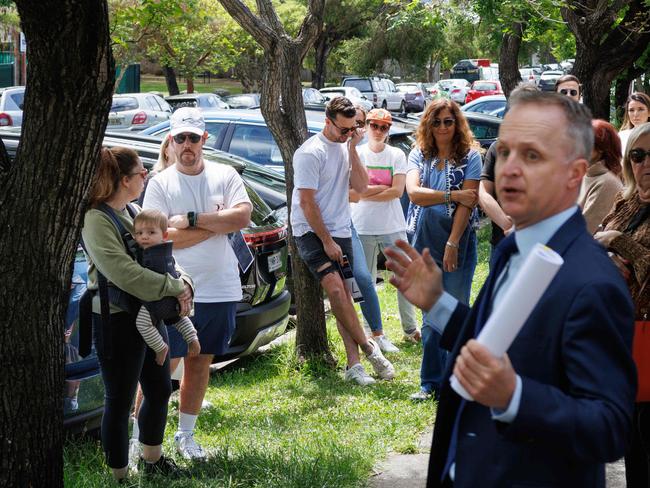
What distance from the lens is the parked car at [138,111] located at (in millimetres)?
28859

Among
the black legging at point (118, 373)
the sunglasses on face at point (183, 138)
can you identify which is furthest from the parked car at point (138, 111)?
the black legging at point (118, 373)

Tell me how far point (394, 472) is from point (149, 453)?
4.26 feet

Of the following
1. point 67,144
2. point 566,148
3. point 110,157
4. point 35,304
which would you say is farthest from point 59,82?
point 566,148

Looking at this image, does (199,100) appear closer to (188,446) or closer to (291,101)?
(291,101)

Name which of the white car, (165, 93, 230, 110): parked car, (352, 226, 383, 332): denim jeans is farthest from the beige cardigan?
the white car

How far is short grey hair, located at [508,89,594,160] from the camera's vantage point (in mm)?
2283

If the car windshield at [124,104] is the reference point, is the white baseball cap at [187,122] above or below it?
above

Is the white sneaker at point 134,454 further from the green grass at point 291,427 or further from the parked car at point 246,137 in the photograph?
the parked car at point 246,137

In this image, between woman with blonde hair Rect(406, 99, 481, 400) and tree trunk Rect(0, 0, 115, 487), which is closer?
tree trunk Rect(0, 0, 115, 487)

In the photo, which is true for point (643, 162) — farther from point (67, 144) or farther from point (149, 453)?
point (149, 453)

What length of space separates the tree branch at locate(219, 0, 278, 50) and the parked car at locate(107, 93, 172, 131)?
21.5 m

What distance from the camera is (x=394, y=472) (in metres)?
5.14

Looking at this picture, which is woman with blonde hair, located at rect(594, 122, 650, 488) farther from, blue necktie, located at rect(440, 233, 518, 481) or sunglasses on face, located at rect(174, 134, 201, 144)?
sunglasses on face, located at rect(174, 134, 201, 144)

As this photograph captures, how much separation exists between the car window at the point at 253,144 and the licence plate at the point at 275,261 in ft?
12.7
